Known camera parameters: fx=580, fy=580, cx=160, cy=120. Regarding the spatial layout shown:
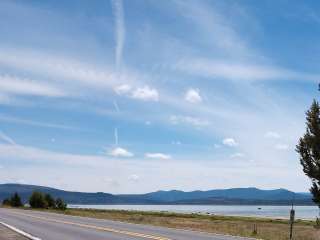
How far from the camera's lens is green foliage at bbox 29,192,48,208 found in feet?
378

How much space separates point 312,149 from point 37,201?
89105 mm

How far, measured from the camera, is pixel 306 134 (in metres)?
34.8

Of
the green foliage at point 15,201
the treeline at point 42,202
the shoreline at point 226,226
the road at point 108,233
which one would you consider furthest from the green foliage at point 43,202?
the road at point 108,233

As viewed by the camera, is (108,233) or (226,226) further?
(226,226)

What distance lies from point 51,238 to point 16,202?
104 metres

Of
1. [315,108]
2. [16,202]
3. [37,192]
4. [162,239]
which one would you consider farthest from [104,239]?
[16,202]

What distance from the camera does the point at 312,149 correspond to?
112 ft

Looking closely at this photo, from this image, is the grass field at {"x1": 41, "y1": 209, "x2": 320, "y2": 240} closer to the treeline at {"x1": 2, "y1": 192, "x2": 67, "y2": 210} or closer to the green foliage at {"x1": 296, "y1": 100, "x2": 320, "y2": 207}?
the green foliage at {"x1": 296, "y1": 100, "x2": 320, "y2": 207}

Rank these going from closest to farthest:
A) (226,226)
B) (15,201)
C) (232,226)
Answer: (226,226) < (232,226) < (15,201)

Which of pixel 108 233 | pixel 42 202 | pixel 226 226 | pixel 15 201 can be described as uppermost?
pixel 15 201

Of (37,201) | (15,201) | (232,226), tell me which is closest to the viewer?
(232,226)

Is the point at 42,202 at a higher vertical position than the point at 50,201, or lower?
lower

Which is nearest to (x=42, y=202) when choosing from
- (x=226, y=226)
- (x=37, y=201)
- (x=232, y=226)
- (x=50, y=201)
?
(x=37, y=201)

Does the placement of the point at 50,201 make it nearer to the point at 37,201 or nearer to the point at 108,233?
the point at 37,201
